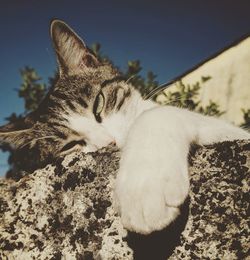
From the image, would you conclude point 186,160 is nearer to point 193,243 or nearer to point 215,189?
point 215,189

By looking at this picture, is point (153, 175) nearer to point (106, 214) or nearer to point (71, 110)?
point (106, 214)

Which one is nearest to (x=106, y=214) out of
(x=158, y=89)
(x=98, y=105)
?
(x=98, y=105)

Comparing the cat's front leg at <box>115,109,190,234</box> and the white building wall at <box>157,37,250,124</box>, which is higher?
the white building wall at <box>157,37,250,124</box>

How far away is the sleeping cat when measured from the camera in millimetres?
766

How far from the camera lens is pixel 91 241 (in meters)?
0.85

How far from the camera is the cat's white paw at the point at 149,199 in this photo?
0.73m

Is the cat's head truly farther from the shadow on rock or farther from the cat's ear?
the shadow on rock

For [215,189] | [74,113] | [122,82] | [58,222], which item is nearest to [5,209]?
[58,222]

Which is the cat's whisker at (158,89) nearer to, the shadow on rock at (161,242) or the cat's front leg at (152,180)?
the cat's front leg at (152,180)

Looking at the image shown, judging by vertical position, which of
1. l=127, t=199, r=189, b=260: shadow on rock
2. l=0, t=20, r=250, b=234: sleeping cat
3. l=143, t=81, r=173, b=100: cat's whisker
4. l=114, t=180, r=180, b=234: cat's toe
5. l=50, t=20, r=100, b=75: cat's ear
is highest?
l=50, t=20, r=100, b=75: cat's ear

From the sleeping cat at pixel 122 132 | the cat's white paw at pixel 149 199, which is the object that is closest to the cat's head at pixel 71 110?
the sleeping cat at pixel 122 132

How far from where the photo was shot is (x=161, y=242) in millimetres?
756

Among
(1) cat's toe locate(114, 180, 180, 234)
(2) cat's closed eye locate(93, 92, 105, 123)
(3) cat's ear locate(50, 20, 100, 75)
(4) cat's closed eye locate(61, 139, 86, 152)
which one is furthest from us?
Result: (3) cat's ear locate(50, 20, 100, 75)

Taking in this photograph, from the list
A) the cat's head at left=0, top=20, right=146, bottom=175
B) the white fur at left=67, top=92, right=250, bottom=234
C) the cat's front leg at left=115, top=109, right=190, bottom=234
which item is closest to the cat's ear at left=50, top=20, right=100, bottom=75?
the cat's head at left=0, top=20, right=146, bottom=175
